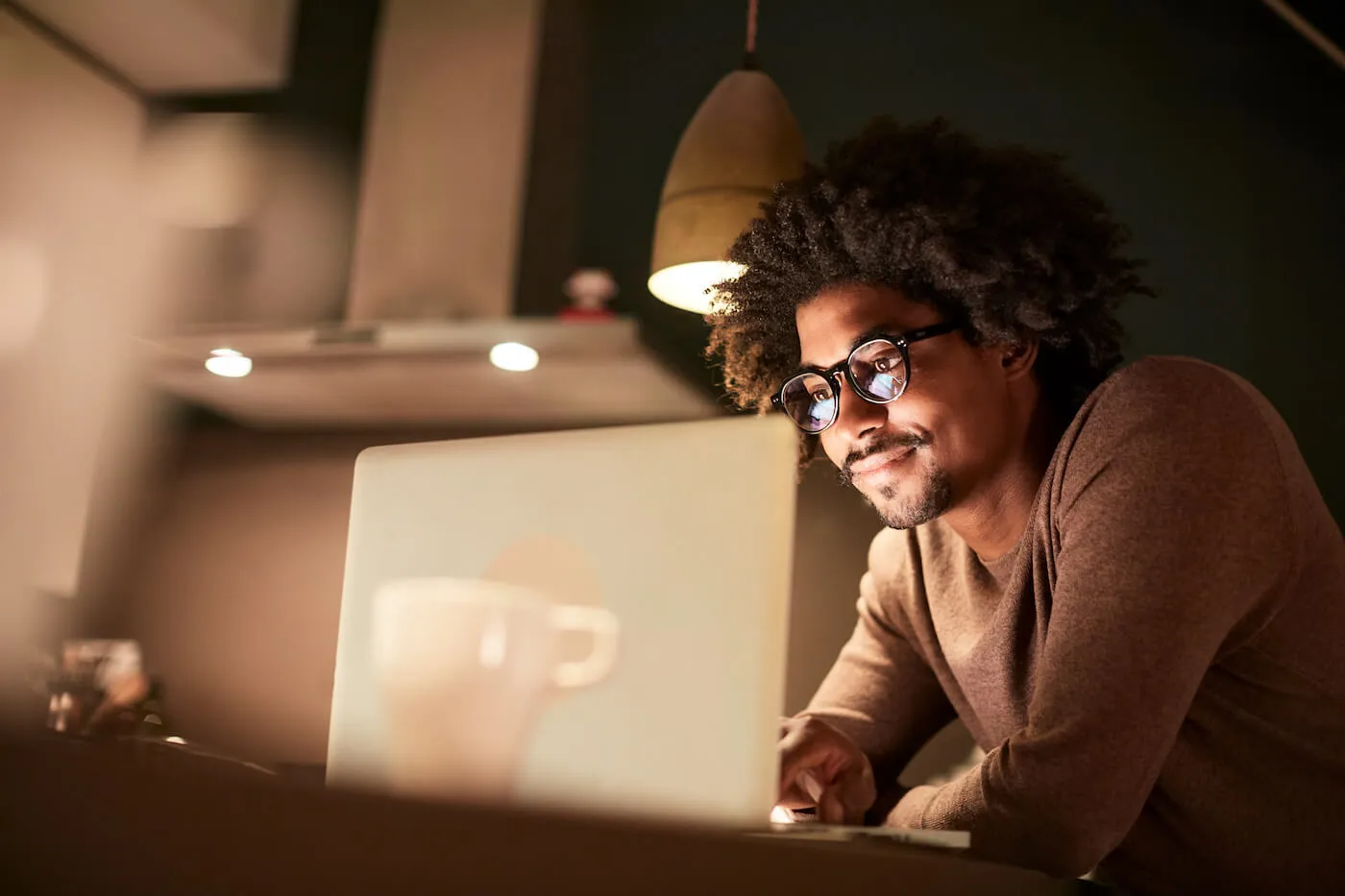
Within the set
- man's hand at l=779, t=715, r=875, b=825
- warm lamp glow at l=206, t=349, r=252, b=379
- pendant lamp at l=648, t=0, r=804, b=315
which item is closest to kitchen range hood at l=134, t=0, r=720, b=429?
warm lamp glow at l=206, t=349, r=252, b=379

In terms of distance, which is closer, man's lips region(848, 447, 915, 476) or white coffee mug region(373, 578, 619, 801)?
white coffee mug region(373, 578, 619, 801)

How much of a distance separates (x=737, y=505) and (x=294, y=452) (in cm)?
253

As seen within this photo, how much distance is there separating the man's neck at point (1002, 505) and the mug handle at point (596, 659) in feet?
2.99

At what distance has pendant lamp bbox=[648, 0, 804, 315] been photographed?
1.74 metres

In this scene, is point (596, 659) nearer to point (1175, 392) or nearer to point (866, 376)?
point (1175, 392)

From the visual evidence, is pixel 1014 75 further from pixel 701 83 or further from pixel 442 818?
pixel 442 818

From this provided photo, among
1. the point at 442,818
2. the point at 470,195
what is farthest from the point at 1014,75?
the point at 442,818

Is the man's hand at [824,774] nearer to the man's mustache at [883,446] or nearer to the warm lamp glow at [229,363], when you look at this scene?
the man's mustache at [883,446]

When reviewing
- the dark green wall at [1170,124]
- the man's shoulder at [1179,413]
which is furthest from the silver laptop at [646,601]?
the dark green wall at [1170,124]

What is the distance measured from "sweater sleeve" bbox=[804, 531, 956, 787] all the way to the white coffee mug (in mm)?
1094

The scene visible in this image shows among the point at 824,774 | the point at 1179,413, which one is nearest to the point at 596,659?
the point at 1179,413

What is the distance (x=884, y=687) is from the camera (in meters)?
1.79

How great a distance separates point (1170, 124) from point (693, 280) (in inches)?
45.5

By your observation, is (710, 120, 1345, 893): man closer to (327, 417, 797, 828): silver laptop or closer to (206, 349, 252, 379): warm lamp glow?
(327, 417, 797, 828): silver laptop
